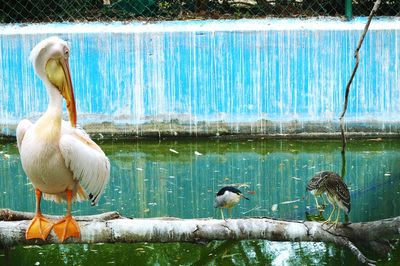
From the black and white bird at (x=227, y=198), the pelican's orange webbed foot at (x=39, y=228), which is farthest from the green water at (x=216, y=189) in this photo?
the pelican's orange webbed foot at (x=39, y=228)

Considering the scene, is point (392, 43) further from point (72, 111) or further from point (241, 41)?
point (72, 111)

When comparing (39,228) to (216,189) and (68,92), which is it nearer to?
(68,92)

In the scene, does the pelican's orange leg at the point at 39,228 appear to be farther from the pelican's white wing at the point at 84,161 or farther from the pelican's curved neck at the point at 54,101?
the pelican's curved neck at the point at 54,101

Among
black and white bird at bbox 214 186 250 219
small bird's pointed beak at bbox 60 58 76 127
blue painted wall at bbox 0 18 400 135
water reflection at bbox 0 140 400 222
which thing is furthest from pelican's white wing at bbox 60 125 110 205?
blue painted wall at bbox 0 18 400 135

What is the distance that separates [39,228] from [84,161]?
480 mm

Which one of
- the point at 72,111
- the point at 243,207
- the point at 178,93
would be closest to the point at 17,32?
the point at 178,93

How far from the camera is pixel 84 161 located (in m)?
4.57

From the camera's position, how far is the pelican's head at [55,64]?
464cm

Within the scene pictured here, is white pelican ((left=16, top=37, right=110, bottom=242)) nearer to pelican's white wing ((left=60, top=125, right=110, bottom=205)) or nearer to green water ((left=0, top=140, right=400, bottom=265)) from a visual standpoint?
pelican's white wing ((left=60, top=125, right=110, bottom=205))

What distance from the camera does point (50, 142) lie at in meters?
4.50

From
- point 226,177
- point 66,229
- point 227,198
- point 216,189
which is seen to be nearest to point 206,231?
point 66,229

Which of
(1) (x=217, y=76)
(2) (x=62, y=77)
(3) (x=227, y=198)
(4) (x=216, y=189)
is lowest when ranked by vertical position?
(4) (x=216, y=189)

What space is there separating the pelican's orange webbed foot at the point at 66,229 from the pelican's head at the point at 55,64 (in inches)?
23.5

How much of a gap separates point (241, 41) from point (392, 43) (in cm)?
180
